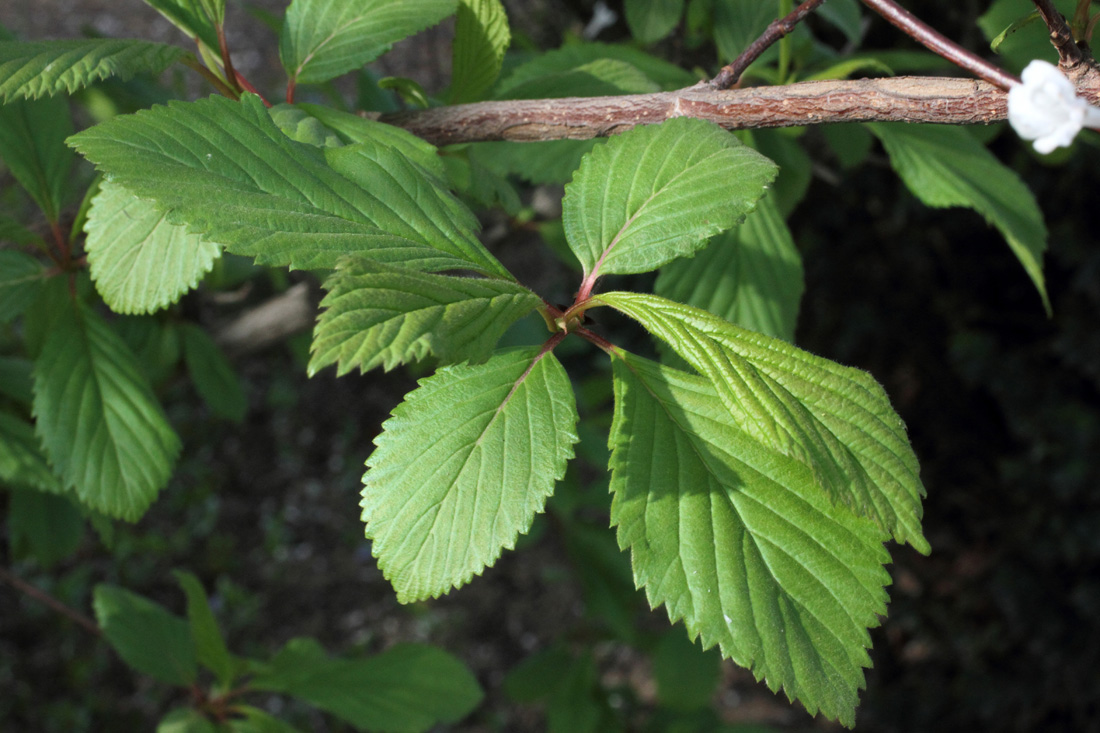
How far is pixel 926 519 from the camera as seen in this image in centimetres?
221

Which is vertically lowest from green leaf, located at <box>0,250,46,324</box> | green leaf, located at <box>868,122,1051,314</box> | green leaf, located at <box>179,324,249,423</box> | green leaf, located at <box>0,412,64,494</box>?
green leaf, located at <box>179,324,249,423</box>

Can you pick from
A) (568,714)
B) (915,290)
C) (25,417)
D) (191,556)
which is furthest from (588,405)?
(191,556)

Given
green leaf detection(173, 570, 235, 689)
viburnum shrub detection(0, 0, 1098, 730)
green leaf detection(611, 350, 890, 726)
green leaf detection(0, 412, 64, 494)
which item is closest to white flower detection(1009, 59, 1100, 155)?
viburnum shrub detection(0, 0, 1098, 730)

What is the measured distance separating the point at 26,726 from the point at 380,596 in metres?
1.04

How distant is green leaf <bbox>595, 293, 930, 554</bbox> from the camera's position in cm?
52

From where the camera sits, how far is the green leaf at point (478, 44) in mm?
797

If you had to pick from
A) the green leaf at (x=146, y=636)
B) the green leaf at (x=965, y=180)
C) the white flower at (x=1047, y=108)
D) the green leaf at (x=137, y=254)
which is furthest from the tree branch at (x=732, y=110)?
the green leaf at (x=146, y=636)

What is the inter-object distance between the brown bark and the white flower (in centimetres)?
12

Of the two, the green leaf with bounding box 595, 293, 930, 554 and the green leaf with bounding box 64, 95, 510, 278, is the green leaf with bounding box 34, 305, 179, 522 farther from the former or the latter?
the green leaf with bounding box 595, 293, 930, 554

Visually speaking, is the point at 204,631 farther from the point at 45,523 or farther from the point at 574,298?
the point at 574,298

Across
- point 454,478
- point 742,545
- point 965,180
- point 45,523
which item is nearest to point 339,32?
point 454,478

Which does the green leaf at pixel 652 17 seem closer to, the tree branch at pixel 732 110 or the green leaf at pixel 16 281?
the tree branch at pixel 732 110

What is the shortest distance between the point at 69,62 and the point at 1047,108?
655mm

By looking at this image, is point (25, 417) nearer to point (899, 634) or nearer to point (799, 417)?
point (799, 417)
